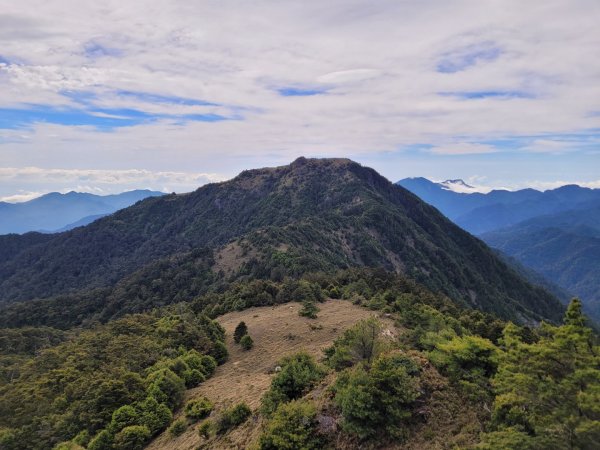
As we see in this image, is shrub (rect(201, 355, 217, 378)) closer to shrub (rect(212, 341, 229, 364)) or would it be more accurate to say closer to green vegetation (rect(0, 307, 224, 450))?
green vegetation (rect(0, 307, 224, 450))

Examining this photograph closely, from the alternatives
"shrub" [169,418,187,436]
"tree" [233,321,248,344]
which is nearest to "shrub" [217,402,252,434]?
"shrub" [169,418,187,436]

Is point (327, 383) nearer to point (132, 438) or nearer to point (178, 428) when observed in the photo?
point (178, 428)

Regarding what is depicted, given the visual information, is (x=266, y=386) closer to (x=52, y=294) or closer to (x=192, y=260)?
(x=192, y=260)

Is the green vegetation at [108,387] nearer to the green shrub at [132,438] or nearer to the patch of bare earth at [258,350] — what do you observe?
the green shrub at [132,438]

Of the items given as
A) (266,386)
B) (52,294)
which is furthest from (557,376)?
(52,294)

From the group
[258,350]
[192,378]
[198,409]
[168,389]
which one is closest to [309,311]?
[258,350]

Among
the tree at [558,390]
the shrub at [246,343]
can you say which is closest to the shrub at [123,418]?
the shrub at [246,343]
